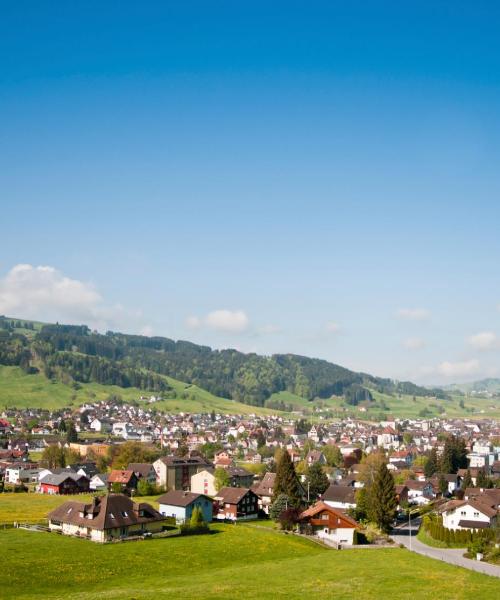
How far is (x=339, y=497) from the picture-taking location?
8500 cm

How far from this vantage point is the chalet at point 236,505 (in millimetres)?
75625

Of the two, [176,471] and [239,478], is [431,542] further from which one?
[176,471]

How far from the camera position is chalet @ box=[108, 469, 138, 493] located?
98625 mm

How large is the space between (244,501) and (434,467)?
51.2 meters

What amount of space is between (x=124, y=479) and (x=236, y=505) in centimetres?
3028

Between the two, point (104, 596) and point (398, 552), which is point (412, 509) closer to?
point (398, 552)

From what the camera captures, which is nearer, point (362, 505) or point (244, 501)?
point (362, 505)

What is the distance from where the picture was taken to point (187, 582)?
40.2 m

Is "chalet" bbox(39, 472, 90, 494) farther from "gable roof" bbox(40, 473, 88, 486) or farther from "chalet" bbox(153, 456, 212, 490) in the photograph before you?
"chalet" bbox(153, 456, 212, 490)

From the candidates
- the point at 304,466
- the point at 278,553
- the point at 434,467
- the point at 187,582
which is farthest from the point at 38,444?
the point at 187,582

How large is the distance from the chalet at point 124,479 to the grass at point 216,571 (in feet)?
135

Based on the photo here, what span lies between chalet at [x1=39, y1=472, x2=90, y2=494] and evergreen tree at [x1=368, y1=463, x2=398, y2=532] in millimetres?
49592

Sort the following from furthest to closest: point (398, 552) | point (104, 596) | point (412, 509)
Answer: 1. point (412, 509)
2. point (398, 552)
3. point (104, 596)

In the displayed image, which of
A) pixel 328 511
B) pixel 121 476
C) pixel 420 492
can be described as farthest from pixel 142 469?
pixel 328 511
